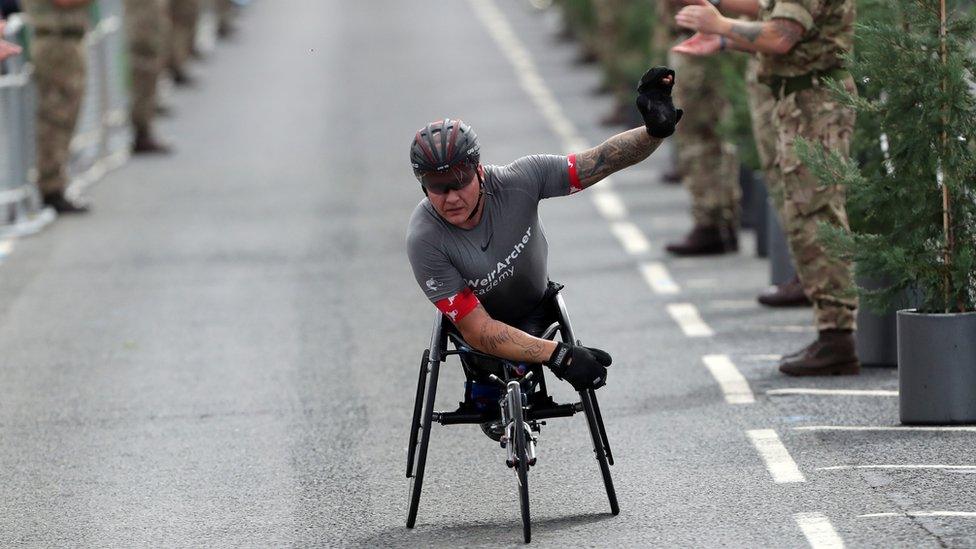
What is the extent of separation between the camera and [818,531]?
722cm

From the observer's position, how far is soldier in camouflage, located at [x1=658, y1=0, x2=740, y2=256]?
14.2 m

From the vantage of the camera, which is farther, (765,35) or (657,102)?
(765,35)

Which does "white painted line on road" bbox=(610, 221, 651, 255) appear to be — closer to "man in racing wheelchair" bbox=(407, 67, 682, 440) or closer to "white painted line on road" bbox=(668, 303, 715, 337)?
"white painted line on road" bbox=(668, 303, 715, 337)

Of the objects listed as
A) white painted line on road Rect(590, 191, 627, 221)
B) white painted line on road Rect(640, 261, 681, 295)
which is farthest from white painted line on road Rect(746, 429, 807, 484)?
white painted line on road Rect(590, 191, 627, 221)

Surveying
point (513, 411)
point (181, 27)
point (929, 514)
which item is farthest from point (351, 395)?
point (181, 27)

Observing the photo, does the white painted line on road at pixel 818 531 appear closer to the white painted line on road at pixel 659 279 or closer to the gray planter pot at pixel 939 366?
the gray planter pot at pixel 939 366

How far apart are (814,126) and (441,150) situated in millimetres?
3291

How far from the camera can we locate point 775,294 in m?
12.4

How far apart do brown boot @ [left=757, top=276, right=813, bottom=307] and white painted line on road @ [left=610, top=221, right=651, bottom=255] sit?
2.48 metres

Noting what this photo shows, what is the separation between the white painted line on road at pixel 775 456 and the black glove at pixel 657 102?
1.71m

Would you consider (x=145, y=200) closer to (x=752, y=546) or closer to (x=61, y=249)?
(x=61, y=249)

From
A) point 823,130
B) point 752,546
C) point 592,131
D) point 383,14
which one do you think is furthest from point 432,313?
point 383,14

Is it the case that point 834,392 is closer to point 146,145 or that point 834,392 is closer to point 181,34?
point 146,145

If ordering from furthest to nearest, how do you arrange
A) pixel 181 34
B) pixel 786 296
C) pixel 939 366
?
pixel 181 34 → pixel 786 296 → pixel 939 366
